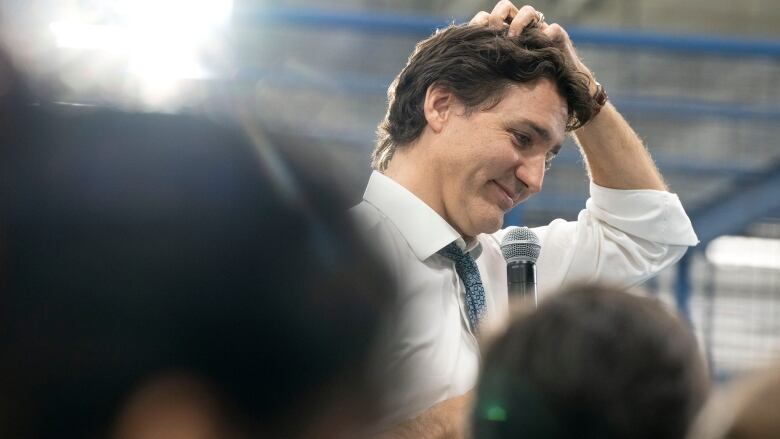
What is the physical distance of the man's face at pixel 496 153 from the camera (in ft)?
6.93

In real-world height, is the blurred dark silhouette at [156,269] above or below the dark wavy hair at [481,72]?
below

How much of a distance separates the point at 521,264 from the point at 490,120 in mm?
→ 515

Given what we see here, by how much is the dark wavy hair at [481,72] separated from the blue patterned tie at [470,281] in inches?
12.4

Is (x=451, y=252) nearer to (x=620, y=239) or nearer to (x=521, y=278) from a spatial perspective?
(x=521, y=278)

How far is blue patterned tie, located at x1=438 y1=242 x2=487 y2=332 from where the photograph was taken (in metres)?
1.96

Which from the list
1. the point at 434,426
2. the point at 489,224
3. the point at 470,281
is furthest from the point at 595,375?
the point at 489,224

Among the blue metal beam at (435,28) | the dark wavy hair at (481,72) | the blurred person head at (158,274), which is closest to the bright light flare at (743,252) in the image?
the blue metal beam at (435,28)

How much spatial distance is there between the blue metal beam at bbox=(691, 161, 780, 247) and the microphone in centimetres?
254

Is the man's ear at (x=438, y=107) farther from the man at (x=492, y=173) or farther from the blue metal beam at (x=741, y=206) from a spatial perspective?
the blue metal beam at (x=741, y=206)

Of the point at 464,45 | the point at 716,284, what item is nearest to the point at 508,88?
the point at 464,45

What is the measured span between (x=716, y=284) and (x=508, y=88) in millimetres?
2752

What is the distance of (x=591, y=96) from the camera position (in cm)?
223

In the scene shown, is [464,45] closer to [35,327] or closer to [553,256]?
[553,256]

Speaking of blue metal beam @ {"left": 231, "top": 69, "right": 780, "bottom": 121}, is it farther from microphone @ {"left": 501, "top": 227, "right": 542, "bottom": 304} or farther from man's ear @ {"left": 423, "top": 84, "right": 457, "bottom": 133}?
microphone @ {"left": 501, "top": 227, "right": 542, "bottom": 304}
